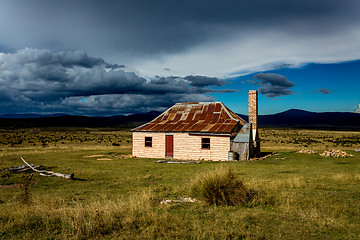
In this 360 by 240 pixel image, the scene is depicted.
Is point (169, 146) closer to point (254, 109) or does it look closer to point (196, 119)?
point (196, 119)

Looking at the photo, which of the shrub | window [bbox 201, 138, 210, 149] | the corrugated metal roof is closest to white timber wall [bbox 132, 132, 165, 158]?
the corrugated metal roof

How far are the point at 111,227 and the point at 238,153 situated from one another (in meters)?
16.8

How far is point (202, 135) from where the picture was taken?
22297mm

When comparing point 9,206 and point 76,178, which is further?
point 76,178

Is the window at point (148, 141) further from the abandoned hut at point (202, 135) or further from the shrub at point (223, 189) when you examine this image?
the shrub at point (223, 189)

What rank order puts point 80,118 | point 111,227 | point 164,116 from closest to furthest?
1. point 111,227
2. point 164,116
3. point 80,118

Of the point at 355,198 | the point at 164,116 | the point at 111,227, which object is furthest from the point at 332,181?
the point at 164,116

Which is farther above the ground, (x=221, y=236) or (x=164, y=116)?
(x=164, y=116)

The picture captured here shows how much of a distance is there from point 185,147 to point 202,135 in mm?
2010

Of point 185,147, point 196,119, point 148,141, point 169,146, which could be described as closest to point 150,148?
point 148,141

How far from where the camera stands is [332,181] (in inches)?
460

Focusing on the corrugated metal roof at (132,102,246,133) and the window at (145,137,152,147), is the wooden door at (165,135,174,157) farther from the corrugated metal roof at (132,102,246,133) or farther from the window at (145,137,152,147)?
the window at (145,137,152,147)

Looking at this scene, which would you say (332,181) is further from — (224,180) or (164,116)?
(164,116)

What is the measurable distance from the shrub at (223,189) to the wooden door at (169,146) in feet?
50.6
